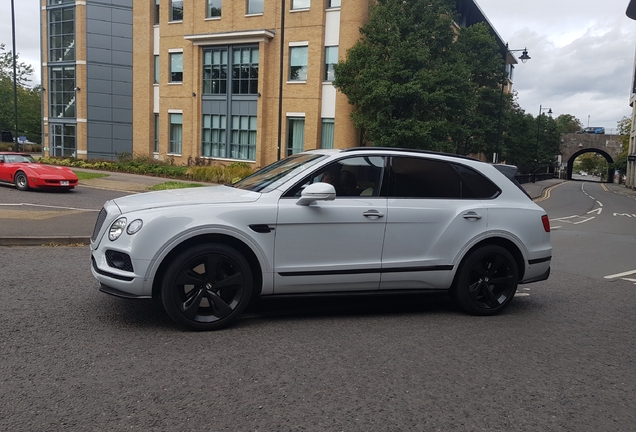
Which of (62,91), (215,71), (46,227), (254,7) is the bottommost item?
(46,227)

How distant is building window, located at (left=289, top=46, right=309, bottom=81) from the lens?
105 feet

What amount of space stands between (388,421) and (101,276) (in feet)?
9.57

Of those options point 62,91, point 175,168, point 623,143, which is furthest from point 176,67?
point 623,143

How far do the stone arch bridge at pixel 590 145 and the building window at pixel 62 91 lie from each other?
8030 centimetres

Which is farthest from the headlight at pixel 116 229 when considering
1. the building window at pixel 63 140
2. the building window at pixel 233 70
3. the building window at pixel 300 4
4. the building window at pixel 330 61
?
the building window at pixel 63 140

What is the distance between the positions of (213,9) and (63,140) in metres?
16.4

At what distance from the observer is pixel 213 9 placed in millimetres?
34625

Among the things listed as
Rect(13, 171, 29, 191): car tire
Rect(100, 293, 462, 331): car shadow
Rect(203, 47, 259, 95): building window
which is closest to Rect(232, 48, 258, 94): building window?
Rect(203, 47, 259, 95): building window

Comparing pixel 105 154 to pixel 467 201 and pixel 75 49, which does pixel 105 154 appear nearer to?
pixel 75 49

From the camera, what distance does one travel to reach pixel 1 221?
1134 cm

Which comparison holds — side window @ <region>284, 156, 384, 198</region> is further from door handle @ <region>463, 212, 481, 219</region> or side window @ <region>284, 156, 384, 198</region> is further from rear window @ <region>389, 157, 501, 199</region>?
door handle @ <region>463, 212, 481, 219</region>

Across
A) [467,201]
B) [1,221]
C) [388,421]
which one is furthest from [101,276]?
[1,221]

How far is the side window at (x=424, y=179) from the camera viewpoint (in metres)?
5.80

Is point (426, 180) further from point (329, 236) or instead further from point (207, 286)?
point (207, 286)
